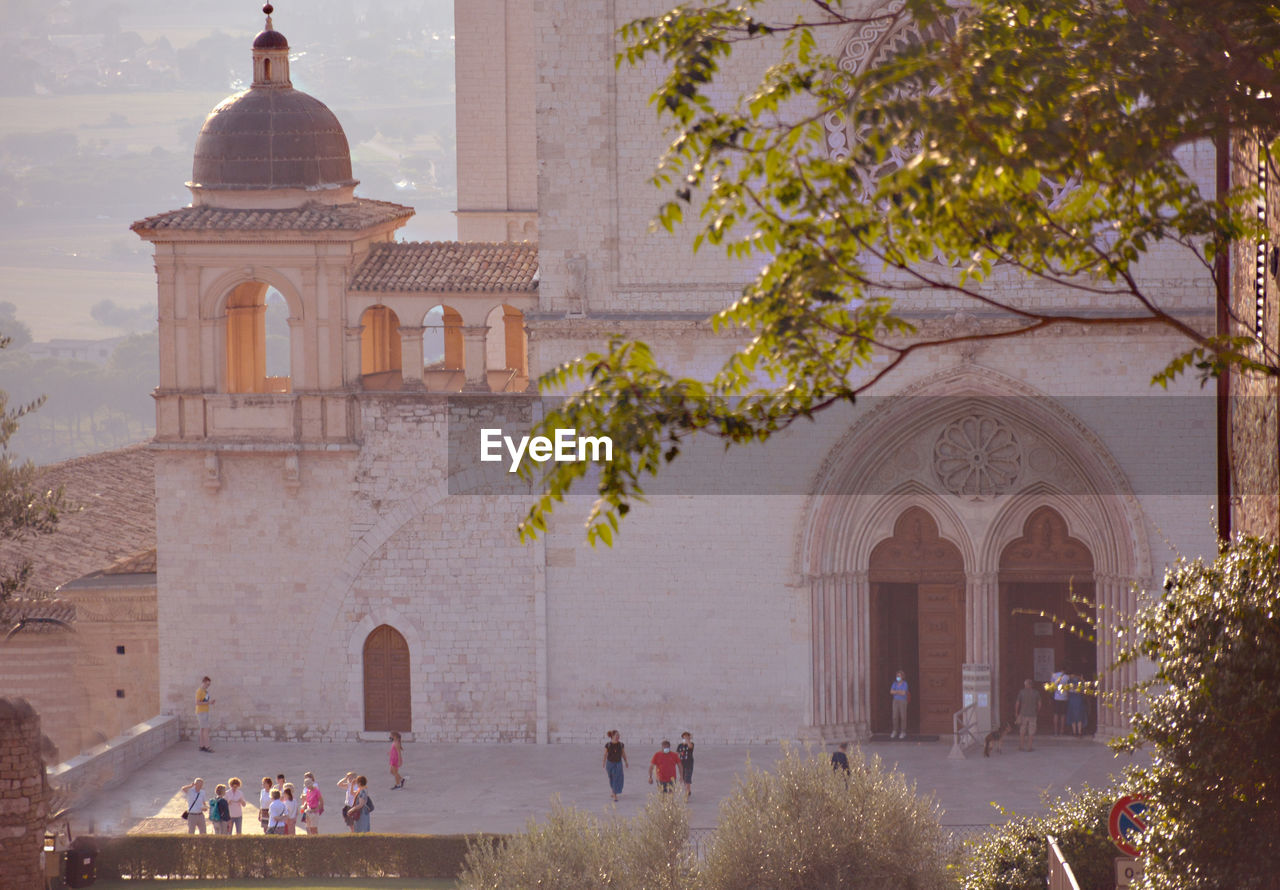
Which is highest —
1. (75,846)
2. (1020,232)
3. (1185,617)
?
(1020,232)

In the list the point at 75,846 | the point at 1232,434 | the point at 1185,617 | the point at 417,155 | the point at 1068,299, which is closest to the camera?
the point at 1185,617

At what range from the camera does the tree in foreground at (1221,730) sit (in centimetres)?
1109

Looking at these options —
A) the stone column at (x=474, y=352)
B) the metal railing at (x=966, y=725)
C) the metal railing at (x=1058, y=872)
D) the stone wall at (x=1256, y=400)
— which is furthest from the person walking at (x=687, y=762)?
the stone wall at (x=1256, y=400)

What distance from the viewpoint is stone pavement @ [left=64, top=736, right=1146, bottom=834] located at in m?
24.2

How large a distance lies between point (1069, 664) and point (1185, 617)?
15965mm

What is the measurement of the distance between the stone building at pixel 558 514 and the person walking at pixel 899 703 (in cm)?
39

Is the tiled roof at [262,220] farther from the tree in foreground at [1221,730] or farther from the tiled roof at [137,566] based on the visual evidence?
the tree in foreground at [1221,730]

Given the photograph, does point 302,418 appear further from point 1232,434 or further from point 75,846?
point 1232,434

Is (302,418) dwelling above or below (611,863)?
above

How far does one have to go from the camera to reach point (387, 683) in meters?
27.9

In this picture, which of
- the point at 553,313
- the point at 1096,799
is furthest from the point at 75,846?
the point at 1096,799

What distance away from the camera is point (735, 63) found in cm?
2641

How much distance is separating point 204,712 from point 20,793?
21.9 feet

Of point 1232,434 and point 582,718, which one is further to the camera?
point 582,718
